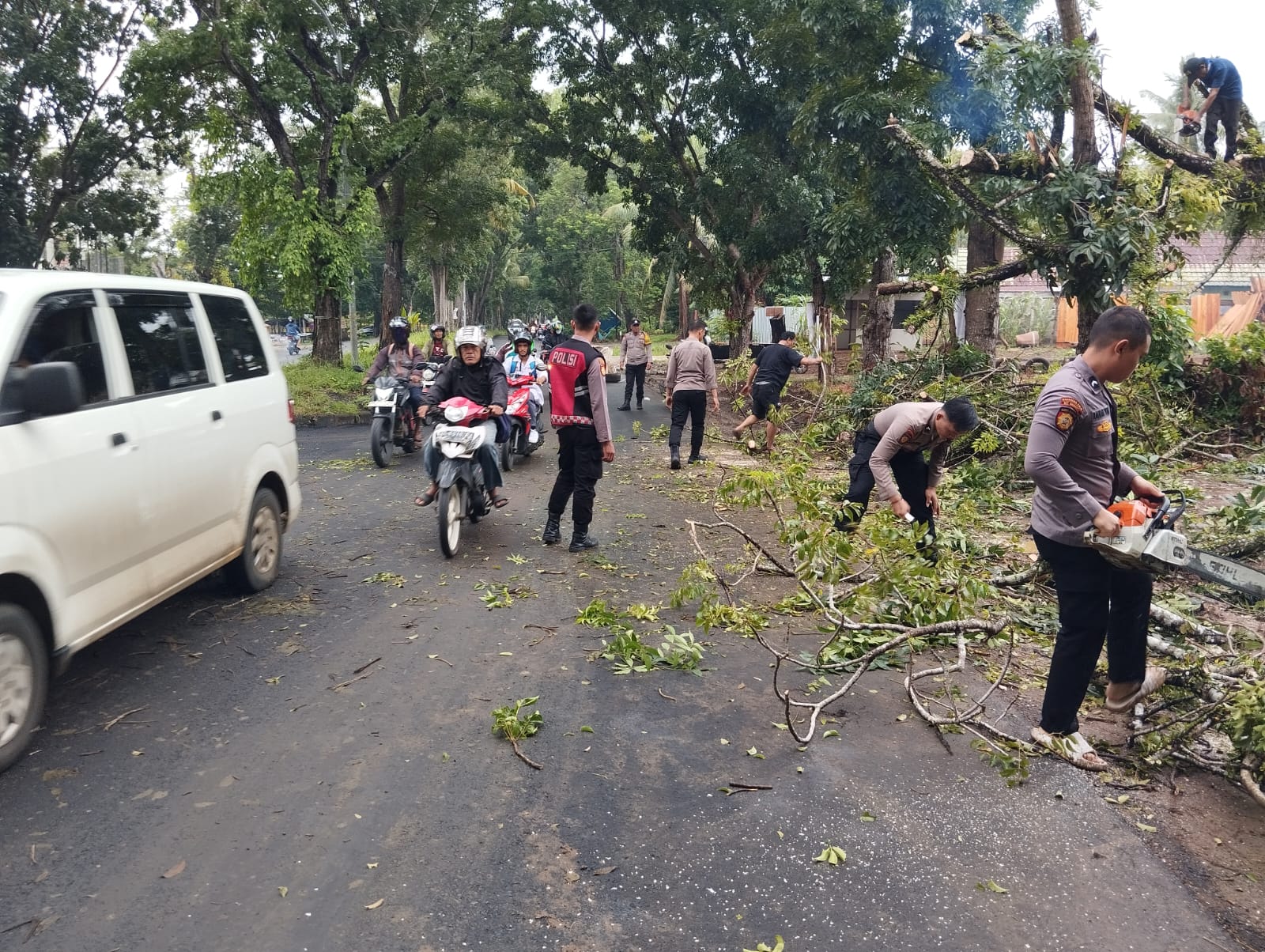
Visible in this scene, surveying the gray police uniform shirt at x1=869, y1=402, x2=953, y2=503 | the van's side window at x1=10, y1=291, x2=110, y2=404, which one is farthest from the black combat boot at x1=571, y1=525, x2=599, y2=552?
the van's side window at x1=10, y1=291, x2=110, y2=404

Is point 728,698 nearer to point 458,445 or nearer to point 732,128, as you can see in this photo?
point 458,445

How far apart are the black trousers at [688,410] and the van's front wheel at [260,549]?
6.50 metres

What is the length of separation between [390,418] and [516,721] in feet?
28.2

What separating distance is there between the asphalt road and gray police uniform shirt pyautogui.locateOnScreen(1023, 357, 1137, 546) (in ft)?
3.70

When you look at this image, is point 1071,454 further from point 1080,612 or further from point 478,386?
point 478,386

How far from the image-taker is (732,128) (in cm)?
2158

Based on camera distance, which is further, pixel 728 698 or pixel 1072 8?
pixel 1072 8

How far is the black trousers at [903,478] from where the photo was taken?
21.7 ft

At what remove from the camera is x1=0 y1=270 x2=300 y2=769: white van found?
13.1 ft

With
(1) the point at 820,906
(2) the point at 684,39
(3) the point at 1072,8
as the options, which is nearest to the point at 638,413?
(2) the point at 684,39

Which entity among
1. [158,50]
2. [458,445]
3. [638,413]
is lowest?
[638,413]

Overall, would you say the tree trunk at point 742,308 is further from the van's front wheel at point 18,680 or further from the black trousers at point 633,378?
the van's front wheel at point 18,680

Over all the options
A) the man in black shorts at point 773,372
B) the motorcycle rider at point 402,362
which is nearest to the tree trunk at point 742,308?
the man in black shorts at point 773,372

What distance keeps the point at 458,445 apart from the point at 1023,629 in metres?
4.46
